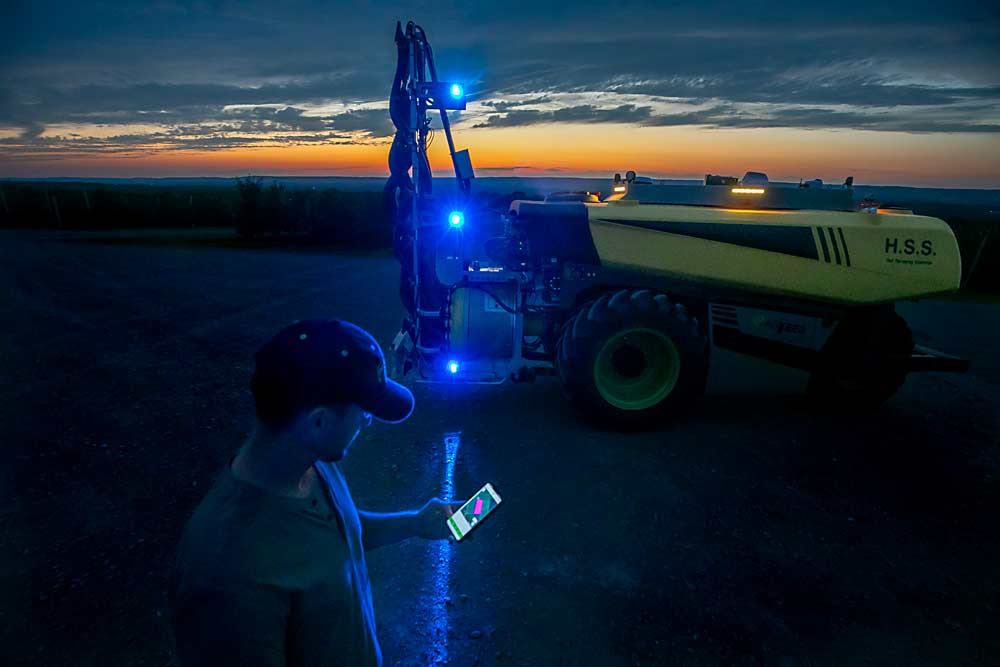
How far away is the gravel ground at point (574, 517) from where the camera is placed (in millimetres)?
2994

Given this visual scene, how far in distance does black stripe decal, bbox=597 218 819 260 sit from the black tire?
98 centimetres

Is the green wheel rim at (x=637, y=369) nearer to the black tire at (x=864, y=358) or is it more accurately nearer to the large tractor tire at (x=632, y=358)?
the large tractor tire at (x=632, y=358)

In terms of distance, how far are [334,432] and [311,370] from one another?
169mm

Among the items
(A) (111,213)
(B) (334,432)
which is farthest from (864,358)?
(A) (111,213)

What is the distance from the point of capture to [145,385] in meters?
6.31

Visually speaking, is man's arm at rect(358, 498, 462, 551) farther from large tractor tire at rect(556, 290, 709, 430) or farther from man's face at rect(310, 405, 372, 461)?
large tractor tire at rect(556, 290, 709, 430)

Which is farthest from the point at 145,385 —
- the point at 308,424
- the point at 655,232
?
the point at 308,424

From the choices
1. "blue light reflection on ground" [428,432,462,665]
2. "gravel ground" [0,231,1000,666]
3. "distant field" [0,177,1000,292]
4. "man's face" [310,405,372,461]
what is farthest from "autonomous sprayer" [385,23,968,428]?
"distant field" [0,177,1000,292]

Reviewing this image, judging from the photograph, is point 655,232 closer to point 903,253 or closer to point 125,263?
point 903,253

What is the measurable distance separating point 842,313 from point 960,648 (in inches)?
128

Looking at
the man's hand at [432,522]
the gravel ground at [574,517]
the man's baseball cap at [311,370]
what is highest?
the man's baseball cap at [311,370]

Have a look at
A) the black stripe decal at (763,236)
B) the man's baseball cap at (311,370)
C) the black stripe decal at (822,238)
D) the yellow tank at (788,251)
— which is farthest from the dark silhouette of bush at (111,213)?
the man's baseball cap at (311,370)

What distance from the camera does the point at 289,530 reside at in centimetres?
Result: 126

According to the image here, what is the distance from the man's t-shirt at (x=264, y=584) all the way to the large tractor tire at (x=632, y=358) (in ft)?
13.0
